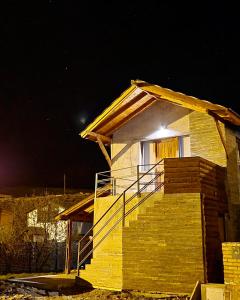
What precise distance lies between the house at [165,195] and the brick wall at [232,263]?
2.49 m

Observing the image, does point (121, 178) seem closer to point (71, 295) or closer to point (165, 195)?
point (165, 195)

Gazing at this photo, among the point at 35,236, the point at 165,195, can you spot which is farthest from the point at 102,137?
the point at 35,236

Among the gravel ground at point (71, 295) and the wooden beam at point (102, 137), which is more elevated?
the wooden beam at point (102, 137)

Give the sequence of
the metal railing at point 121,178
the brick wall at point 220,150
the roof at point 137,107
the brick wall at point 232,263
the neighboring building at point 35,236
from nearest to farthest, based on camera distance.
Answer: the brick wall at point 232,263 → the roof at point 137,107 → the brick wall at point 220,150 → the metal railing at point 121,178 → the neighboring building at point 35,236

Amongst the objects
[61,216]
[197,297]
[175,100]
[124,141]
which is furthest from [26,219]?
[197,297]

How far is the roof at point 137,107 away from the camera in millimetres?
13364

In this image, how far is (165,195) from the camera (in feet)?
38.6

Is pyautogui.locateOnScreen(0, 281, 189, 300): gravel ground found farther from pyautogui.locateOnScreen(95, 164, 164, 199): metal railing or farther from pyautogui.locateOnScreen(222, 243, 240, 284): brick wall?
pyautogui.locateOnScreen(95, 164, 164, 199): metal railing

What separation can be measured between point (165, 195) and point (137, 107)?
5434 millimetres

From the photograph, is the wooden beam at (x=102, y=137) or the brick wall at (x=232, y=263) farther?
the wooden beam at (x=102, y=137)

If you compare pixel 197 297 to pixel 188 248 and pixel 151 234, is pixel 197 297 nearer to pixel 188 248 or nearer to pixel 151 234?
pixel 188 248

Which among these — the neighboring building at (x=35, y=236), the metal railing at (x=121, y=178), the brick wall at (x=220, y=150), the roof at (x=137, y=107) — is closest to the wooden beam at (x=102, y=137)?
the roof at (x=137, y=107)

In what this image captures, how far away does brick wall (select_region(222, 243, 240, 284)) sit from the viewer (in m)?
8.14

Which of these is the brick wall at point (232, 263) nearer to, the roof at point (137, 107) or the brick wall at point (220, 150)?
the brick wall at point (220, 150)
